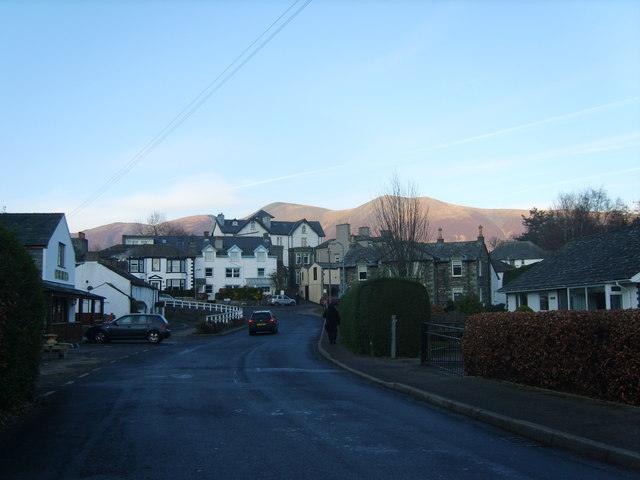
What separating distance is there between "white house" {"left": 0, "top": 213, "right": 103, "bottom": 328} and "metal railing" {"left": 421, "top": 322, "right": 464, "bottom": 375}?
21.2 m

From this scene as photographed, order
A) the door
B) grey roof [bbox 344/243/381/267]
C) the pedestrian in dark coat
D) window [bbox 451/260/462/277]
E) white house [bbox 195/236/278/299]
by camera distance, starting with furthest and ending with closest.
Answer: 1. white house [bbox 195/236/278/299]
2. grey roof [bbox 344/243/381/267]
3. window [bbox 451/260/462/277]
4. the door
5. the pedestrian in dark coat

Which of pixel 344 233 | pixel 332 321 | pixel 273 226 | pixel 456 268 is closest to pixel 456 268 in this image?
pixel 456 268

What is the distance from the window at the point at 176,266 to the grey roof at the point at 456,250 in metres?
33.2

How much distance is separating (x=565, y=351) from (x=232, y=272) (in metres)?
82.4

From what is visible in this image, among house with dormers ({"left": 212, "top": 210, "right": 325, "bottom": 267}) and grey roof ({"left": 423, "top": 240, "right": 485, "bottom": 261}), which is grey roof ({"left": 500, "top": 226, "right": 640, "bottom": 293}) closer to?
grey roof ({"left": 423, "top": 240, "right": 485, "bottom": 261})

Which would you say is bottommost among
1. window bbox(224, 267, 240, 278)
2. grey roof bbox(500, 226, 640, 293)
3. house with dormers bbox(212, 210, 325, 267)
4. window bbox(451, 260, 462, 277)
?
grey roof bbox(500, 226, 640, 293)

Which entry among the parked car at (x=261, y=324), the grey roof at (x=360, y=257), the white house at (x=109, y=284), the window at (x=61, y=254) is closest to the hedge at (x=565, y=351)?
the window at (x=61, y=254)

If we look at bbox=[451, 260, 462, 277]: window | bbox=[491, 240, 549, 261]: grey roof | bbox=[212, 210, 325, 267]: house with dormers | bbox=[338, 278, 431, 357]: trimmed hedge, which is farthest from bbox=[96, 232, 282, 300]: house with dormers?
bbox=[338, 278, 431, 357]: trimmed hedge

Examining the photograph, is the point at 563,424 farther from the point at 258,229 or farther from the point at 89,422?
the point at 258,229

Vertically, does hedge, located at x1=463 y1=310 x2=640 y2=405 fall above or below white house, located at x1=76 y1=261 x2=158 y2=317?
below

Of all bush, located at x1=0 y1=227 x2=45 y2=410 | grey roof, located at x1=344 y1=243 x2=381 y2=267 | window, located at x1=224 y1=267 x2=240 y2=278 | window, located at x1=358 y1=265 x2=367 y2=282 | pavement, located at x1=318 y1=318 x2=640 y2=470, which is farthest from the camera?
window, located at x1=224 y1=267 x2=240 y2=278

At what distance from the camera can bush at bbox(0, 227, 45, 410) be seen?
10.2 metres

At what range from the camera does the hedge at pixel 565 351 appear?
415 inches

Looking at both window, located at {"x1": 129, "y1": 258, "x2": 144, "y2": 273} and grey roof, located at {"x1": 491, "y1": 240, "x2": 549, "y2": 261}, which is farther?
grey roof, located at {"x1": 491, "y1": 240, "x2": 549, "y2": 261}
